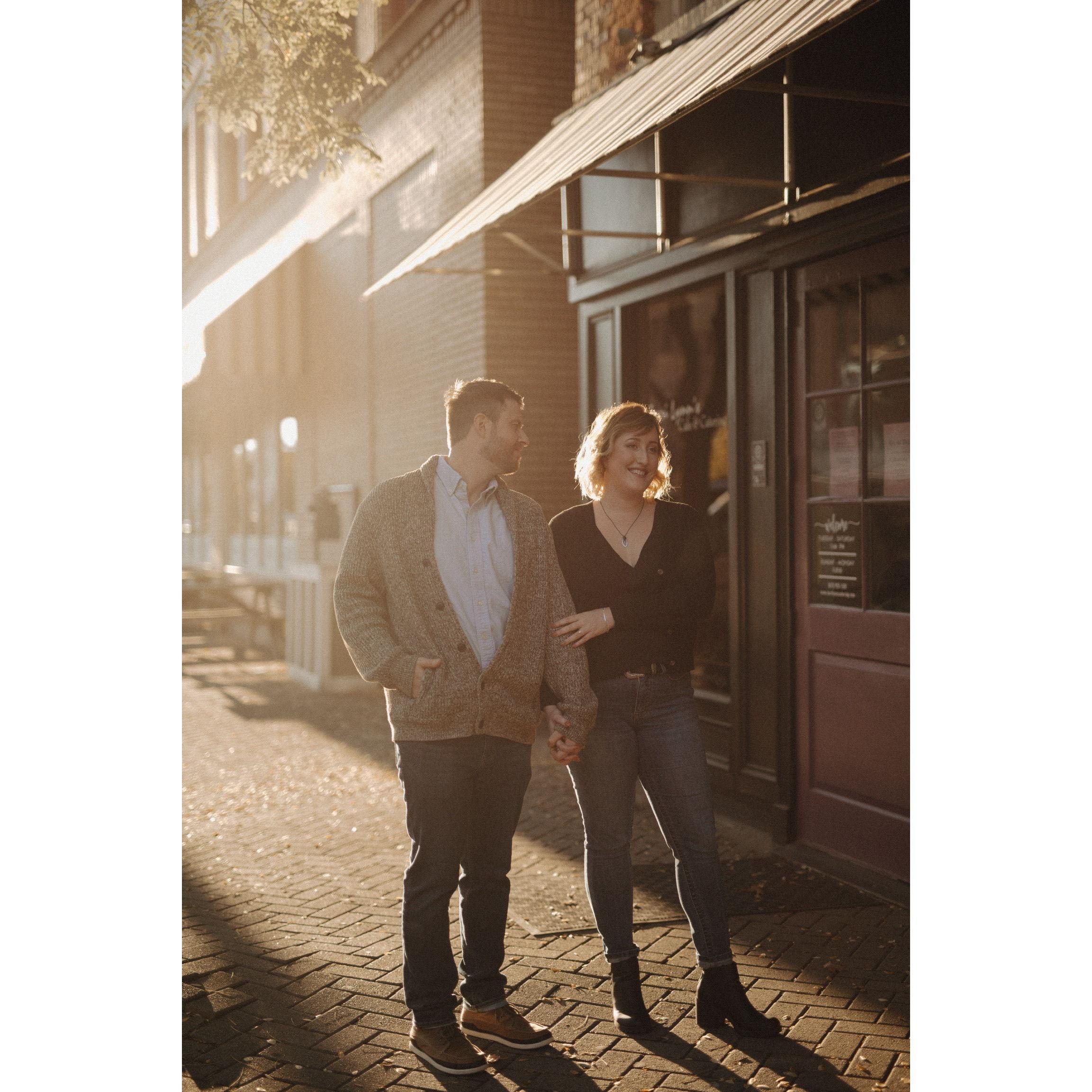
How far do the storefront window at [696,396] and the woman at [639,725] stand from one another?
2877 millimetres

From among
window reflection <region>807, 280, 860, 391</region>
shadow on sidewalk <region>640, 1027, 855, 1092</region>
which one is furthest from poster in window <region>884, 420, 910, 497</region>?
shadow on sidewalk <region>640, 1027, 855, 1092</region>

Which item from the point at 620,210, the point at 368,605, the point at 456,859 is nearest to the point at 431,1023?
the point at 456,859

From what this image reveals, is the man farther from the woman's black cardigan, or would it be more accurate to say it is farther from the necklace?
the necklace

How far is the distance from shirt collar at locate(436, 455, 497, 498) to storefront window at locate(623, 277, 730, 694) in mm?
3155

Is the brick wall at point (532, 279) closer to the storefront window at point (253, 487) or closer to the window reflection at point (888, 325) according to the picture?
the window reflection at point (888, 325)

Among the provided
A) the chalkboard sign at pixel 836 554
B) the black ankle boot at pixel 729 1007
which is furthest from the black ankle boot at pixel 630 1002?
the chalkboard sign at pixel 836 554

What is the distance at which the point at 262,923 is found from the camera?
512 centimetres

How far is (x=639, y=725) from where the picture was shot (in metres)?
3.99

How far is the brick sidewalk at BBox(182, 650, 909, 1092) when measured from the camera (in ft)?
12.0

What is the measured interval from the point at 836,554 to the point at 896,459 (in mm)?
592

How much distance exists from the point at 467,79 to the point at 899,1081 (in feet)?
26.9
